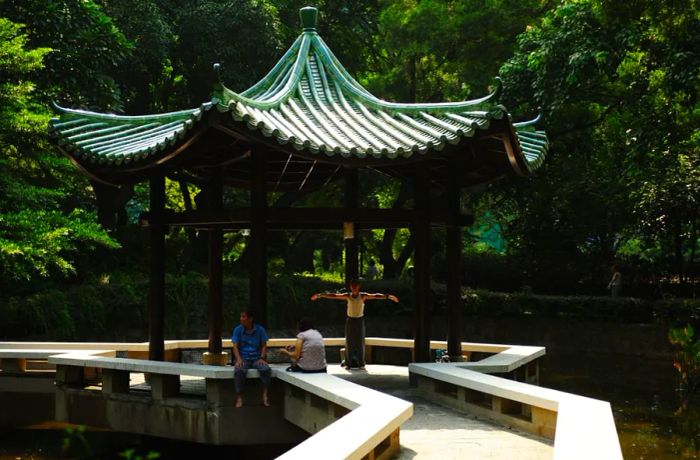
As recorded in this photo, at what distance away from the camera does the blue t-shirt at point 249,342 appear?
1261cm

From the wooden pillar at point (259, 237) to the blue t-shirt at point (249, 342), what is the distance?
1.10 m

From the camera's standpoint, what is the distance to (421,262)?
47.9 ft

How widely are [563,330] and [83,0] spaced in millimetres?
17669

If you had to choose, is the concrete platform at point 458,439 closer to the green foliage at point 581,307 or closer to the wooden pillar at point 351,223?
the wooden pillar at point 351,223

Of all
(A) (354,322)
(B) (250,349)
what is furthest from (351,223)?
(B) (250,349)

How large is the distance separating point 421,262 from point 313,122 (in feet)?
8.42

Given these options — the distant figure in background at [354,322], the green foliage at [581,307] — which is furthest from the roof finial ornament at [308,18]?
the green foliage at [581,307]

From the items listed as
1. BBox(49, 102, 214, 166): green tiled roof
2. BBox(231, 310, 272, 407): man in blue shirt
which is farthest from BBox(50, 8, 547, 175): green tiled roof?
BBox(231, 310, 272, 407): man in blue shirt

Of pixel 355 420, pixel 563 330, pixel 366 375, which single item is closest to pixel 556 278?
pixel 563 330

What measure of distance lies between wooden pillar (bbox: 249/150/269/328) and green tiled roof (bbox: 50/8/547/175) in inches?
26.9

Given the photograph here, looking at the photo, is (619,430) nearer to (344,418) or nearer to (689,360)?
(689,360)

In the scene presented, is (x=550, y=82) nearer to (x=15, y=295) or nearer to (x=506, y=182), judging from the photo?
(x=506, y=182)

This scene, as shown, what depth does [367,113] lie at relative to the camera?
50.7ft

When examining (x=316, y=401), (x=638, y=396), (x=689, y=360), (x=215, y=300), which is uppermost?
(x=215, y=300)
